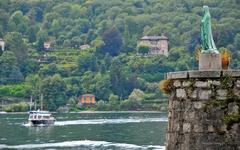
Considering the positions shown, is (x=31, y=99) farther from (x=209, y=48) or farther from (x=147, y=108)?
(x=209, y=48)

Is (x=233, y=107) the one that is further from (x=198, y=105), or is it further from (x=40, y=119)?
(x=40, y=119)

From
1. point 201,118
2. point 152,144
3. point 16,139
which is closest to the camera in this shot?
point 201,118

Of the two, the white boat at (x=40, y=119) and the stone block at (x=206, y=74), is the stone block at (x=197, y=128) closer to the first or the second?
the stone block at (x=206, y=74)

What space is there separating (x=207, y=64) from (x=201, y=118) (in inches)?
33.4

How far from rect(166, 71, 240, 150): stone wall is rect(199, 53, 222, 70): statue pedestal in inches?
13.7

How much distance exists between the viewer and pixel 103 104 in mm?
193750

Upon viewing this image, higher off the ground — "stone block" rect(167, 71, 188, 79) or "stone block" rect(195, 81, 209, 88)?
"stone block" rect(167, 71, 188, 79)

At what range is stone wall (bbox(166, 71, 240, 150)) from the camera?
10.1m

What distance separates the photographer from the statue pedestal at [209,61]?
1072 centimetres

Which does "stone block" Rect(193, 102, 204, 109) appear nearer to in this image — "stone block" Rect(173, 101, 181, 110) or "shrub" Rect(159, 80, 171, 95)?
"stone block" Rect(173, 101, 181, 110)

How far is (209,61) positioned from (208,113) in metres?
0.84

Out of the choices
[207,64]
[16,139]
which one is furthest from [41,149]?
[207,64]

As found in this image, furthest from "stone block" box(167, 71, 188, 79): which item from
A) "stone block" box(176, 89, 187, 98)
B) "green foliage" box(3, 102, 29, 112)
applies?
"green foliage" box(3, 102, 29, 112)

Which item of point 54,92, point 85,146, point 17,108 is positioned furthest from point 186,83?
point 54,92
